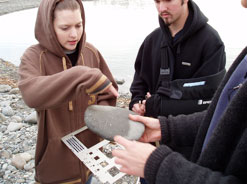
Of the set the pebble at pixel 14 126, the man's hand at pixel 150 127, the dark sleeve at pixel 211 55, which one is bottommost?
the pebble at pixel 14 126

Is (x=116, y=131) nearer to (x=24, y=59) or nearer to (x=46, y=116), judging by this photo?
(x=46, y=116)

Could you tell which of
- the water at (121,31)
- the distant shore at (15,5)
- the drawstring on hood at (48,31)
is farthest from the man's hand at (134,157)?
the distant shore at (15,5)

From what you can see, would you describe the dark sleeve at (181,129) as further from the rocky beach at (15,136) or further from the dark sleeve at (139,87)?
the rocky beach at (15,136)

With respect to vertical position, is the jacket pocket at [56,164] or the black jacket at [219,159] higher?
the black jacket at [219,159]

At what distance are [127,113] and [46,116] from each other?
0.76 meters

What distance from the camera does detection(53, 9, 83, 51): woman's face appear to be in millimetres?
2021

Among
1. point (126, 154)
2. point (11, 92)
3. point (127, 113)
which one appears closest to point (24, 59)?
point (127, 113)

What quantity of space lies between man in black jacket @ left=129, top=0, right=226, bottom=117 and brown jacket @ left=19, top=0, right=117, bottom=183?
518 millimetres

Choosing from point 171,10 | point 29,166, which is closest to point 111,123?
Answer: point 171,10

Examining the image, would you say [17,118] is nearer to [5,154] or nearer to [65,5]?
[5,154]

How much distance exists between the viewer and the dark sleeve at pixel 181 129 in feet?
5.16

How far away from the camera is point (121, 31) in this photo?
603 inches

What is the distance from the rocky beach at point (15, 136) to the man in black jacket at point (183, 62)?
7.13ft

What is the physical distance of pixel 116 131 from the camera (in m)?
1.66
